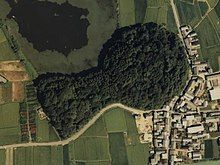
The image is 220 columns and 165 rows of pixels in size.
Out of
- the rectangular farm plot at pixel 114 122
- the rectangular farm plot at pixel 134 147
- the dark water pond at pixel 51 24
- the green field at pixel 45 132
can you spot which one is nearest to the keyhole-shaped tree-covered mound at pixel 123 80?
the green field at pixel 45 132

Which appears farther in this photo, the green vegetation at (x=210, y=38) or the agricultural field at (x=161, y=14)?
the green vegetation at (x=210, y=38)

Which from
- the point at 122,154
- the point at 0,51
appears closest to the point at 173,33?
the point at 122,154

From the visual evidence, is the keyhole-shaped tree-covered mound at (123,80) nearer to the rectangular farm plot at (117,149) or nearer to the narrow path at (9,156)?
the rectangular farm plot at (117,149)

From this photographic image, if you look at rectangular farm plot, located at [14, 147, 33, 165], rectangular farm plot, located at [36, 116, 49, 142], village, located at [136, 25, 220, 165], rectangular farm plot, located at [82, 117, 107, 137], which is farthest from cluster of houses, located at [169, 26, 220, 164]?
rectangular farm plot, located at [14, 147, 33, 165]

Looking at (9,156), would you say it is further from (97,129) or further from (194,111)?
(194,111)

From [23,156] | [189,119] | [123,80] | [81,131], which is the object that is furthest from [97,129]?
[189,119]

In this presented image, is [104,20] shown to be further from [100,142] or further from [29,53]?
[100,142]
